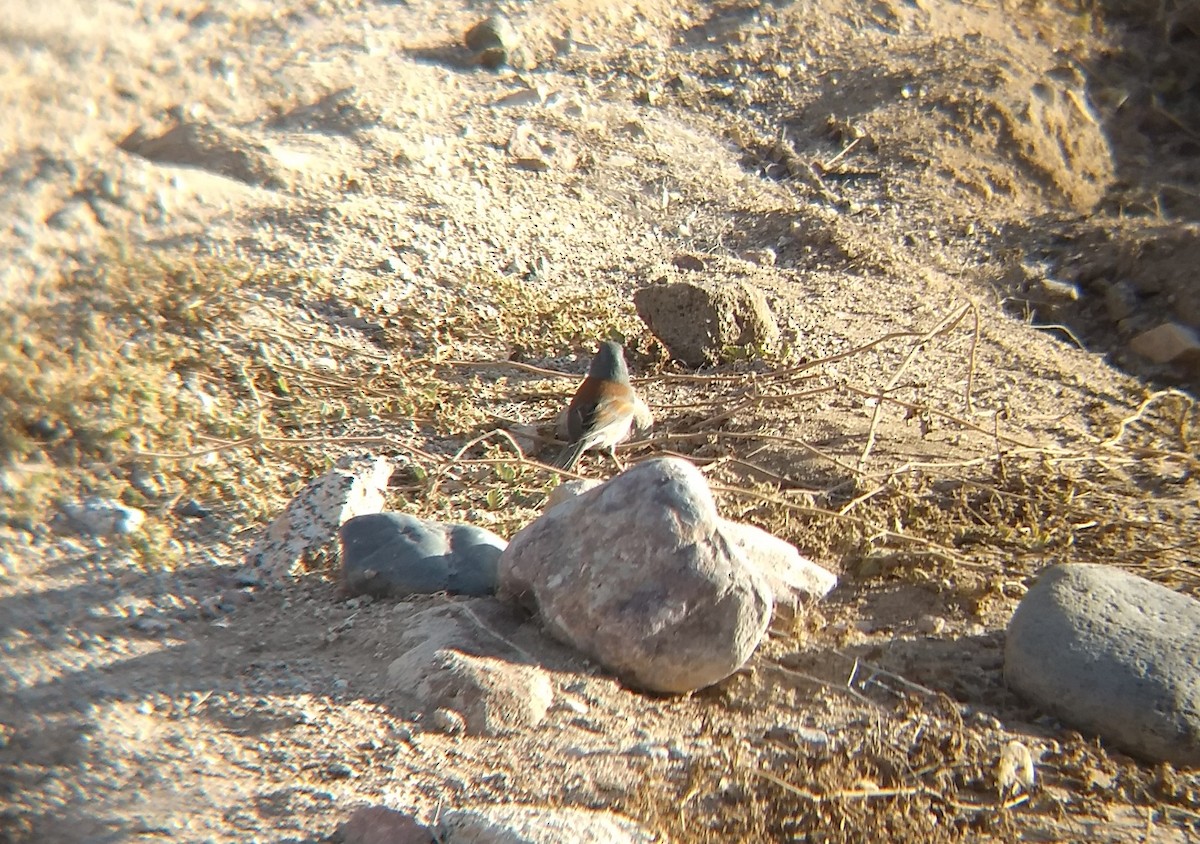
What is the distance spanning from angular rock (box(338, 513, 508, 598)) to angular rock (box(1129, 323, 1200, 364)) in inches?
156

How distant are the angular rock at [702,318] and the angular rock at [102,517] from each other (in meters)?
2.30

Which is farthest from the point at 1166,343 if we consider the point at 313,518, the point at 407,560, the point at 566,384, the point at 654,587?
the point at 313,518

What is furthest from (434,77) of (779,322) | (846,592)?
(846,592)

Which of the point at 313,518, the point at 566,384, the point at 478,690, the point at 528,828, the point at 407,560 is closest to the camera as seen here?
the point at 528,828

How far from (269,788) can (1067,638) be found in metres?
1.98

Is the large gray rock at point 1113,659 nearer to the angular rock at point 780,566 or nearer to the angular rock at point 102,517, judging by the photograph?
the angular rock at point 780,566

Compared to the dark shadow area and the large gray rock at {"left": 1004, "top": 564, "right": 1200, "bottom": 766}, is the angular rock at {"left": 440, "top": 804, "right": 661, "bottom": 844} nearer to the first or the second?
the dark shadow area

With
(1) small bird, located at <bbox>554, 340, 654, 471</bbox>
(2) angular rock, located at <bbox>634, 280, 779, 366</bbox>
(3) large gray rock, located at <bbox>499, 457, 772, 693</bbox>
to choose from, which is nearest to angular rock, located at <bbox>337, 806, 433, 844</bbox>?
(3) large gray rock, located at <bbox>499, 457, 772, 693</bbox>

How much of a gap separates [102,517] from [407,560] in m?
0.86

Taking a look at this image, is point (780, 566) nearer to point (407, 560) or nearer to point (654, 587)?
point (654, 587)

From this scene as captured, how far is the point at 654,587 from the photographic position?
2.69 m

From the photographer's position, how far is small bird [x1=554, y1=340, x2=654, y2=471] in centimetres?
387

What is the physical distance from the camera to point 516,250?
17.0ft

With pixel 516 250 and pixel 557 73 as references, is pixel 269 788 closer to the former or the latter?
pixel 516 250
